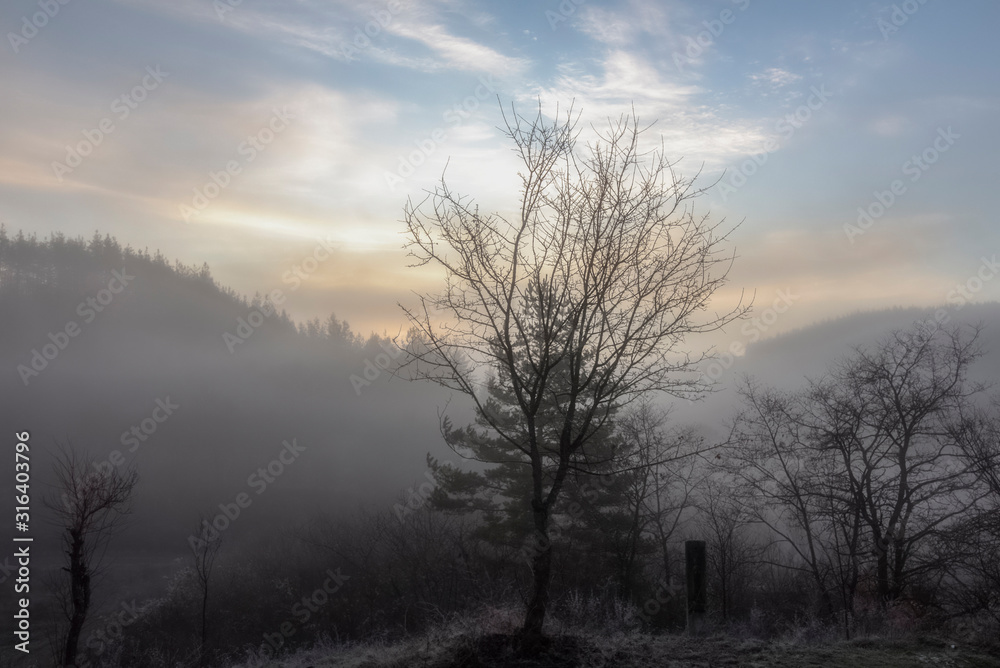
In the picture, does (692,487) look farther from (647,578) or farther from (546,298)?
(546,298)

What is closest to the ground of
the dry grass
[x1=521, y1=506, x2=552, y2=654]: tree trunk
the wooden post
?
the dry grass

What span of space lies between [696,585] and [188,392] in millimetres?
96069

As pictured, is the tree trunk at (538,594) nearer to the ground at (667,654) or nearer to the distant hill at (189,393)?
the ground at (667,654)

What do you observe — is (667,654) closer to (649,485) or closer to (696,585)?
(696,585)

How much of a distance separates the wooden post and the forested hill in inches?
2142

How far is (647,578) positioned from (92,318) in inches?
3439

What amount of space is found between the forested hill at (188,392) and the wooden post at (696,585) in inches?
2142

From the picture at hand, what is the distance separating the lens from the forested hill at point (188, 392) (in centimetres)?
7387

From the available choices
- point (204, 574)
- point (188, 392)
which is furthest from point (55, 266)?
point (204, 574)

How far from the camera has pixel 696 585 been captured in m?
7.75

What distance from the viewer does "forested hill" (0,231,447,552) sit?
7387cm

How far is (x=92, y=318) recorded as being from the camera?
279 ft

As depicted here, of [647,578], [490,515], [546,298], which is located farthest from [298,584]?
[546,298]

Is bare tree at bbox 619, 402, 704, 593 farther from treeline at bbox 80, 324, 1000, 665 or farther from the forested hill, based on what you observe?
the forested hill
